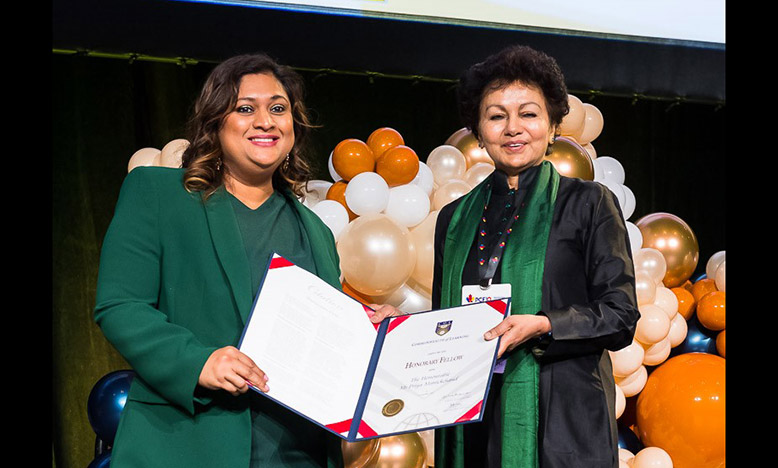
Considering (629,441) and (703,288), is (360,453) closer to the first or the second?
(629,441)

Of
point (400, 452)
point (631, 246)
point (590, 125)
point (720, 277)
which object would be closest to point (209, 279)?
point (400, 452)

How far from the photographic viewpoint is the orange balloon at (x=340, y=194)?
11.0 feet

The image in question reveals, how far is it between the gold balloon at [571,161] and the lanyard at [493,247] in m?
1.29

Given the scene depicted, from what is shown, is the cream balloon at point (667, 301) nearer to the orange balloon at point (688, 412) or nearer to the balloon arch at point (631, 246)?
the balloon arch at point (631, 246)

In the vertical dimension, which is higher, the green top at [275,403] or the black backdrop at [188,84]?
the black backdrop at [188,84]

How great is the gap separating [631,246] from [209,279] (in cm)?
195

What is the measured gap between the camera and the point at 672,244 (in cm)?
385

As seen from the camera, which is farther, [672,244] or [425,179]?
[672,244]

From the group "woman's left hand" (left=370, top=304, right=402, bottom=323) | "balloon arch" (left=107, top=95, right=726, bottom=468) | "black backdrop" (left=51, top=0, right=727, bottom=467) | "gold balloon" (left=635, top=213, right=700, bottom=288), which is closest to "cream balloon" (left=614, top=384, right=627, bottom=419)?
"balloon arch" (left=107, top=95, right=726, bottom=468)

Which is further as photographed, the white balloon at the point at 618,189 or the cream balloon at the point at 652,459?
the white balloon at the point at 618,189

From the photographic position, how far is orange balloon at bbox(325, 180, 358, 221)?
3349 mm

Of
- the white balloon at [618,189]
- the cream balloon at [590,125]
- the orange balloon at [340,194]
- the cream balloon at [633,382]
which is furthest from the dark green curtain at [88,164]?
the cream balloon at [633,382]

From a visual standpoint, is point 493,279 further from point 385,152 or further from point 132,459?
point 385,152

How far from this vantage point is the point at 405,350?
70.5 inches
